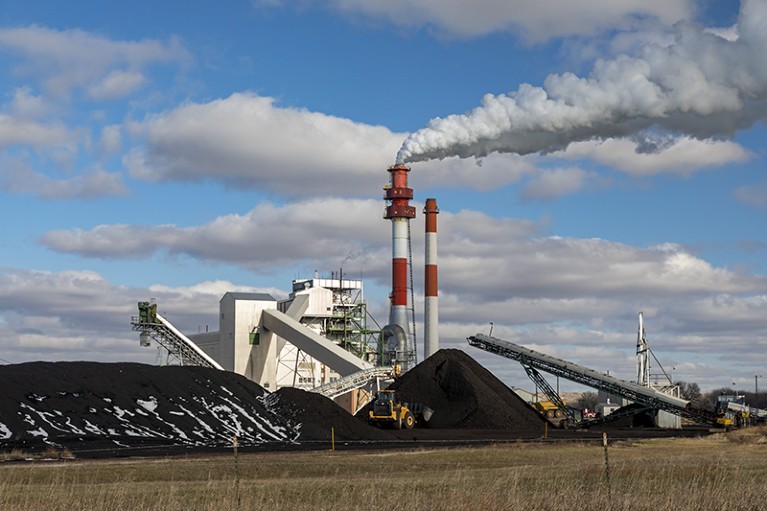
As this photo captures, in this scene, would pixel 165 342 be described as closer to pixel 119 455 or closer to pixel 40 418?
pixel 40 418

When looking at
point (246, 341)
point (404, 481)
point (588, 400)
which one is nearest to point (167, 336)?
point (246, 341)

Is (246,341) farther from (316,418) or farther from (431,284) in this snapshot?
(316,418)

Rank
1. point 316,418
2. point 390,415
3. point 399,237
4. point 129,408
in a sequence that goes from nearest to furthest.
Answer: point 129,408, point 316,418, point 390,415, point 399,237

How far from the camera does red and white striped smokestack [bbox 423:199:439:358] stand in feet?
282

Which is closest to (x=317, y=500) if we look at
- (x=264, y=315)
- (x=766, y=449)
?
(x=766, y=449)

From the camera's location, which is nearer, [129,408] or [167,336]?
[129,408]

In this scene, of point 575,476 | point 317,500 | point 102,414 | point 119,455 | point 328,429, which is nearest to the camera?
point 317,500

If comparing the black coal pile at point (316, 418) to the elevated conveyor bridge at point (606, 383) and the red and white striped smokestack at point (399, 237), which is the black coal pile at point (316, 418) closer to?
the elevated conveyor bridge at point (606, 383)

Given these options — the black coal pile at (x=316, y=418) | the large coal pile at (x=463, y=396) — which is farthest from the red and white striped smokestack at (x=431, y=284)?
the black coal pile at (x=316, y=418)

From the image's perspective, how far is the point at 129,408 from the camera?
157ft

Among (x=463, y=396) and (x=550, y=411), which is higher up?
(x=463, y=396)

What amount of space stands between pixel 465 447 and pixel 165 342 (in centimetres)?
4102

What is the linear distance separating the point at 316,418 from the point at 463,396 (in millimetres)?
16346

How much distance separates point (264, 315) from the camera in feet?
279
